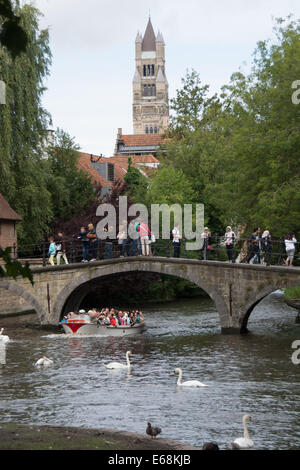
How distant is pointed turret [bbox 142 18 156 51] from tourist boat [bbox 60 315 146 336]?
138m

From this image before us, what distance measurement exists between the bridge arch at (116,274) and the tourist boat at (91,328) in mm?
1575

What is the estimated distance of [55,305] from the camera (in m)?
32.3

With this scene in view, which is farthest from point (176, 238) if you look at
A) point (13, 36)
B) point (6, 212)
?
point (13, 36)

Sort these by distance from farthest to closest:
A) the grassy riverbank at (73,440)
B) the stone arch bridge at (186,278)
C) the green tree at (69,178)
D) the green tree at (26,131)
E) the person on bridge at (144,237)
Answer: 1. the green tree at (69,178)
2. the green tree at (26,131)
3. the person on bridge at (144,237)
4. the stone arch bridge at (186,278)
5. the grassy riverbank at (73,440)

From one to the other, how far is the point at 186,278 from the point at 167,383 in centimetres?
1000

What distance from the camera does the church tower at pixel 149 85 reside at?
159250mm

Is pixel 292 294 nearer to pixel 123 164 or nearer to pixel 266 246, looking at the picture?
pixel 266 246

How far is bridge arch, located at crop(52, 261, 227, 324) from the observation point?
29.4m

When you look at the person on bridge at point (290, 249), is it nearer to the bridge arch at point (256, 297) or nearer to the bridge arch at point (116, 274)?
the bridge arch at point (256, 297)

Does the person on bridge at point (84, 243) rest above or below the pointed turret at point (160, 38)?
below

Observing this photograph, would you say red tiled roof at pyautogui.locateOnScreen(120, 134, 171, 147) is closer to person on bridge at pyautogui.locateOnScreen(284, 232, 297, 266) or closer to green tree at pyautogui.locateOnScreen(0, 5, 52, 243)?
green tree at pyautogui.locateOnScreen(0, 5, 52, 243)

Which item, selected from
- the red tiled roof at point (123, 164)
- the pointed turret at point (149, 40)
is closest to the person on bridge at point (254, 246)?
the red tiled roof at point (123, 164)

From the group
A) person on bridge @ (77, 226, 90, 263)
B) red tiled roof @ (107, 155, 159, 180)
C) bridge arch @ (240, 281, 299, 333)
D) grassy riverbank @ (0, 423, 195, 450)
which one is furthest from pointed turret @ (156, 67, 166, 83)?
grassy riverbank @ (0, 423, 195, 450)
